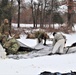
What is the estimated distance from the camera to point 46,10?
45.2 m

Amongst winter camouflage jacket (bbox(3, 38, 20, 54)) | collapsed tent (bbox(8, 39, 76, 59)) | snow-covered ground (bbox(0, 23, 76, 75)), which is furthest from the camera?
winter camouflage jacket (bbox(3, 38, 20, 54))

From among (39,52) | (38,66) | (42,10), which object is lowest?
(42,10)

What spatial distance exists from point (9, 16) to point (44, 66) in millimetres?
25062

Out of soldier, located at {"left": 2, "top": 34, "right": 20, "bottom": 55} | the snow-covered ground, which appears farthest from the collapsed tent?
the snow-covered ground

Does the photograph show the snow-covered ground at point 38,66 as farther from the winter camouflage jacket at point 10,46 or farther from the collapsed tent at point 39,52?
the winter camouflage jacket at point 10,46

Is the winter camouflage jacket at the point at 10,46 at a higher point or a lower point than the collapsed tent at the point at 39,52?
higher

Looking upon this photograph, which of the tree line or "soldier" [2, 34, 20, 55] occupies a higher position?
"soldier" [2, 34, 20, 55]

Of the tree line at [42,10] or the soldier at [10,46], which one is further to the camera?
the tree line at [42,10]

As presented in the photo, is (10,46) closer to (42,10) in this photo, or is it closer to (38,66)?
(38,66)

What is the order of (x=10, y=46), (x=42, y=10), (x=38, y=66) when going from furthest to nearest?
(x=42, y=10), (x=10, y=46), (x=38, y=66)

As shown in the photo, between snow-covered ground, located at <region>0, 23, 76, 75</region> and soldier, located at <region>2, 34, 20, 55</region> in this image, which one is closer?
snow-covered ground, located at <region>0, 23, 76, 75</region>

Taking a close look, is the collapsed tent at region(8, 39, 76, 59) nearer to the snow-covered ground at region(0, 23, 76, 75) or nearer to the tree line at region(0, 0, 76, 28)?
the snow-covered ground at region(0, 23, 76, 75)

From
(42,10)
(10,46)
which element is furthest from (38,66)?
(42,10)

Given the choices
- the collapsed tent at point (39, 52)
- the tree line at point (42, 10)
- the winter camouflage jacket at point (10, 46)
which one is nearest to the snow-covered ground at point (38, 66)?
the collapsed tent at point (39, 52)
